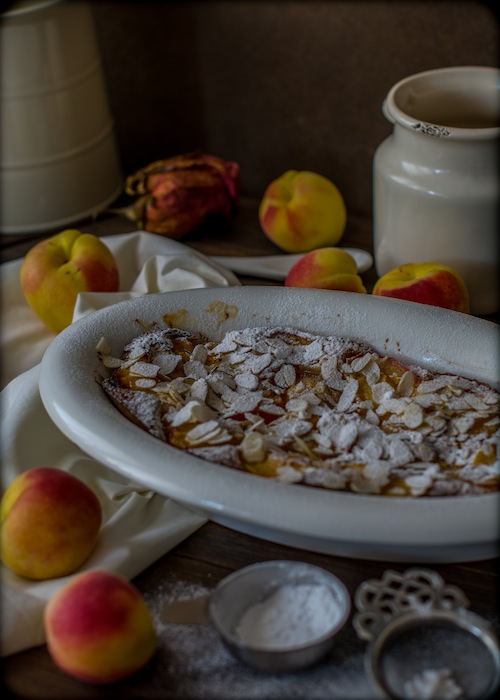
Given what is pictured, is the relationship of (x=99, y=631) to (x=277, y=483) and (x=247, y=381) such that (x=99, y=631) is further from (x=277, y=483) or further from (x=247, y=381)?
(x=247, y=381)

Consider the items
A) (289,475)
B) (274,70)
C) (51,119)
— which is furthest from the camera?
(274,70)

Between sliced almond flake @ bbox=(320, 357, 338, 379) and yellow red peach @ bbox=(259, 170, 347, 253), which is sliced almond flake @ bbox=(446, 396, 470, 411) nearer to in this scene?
sliced almond flake @ bbox=(320, 357, 338, 379)

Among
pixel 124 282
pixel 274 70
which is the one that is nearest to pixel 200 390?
pixel 124 282

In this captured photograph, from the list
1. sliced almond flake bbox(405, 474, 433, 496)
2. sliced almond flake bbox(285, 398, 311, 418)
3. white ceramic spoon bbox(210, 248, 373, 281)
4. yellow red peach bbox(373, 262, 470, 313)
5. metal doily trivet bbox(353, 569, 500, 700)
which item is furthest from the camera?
white ceramic spoon bbox(210, 248, 373, 281)

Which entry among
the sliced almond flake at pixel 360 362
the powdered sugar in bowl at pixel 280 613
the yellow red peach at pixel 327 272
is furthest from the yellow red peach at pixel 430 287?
the powdered sugar in bowl at pixel 280 613

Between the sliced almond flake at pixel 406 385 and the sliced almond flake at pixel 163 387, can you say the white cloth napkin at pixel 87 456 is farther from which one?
the sliced almond flake at pixel 406 385

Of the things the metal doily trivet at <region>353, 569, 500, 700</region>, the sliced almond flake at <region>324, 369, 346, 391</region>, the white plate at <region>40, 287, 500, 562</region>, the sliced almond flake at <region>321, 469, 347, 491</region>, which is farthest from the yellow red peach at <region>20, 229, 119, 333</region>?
the metal doily trivet at <region>353, 569, 500, 700</region>
